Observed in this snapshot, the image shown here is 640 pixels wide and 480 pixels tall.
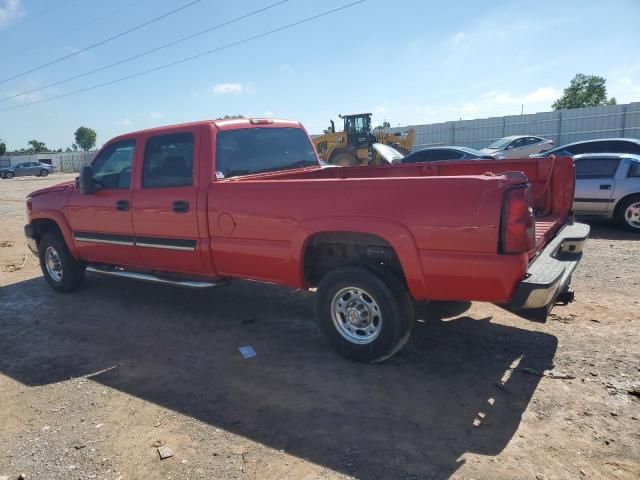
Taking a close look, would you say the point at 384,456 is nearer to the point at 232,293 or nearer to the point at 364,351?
the point at 364,351

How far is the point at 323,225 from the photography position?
149 inches

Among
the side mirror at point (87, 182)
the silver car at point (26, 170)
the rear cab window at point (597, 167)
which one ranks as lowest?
the silver car at point (26, 170)

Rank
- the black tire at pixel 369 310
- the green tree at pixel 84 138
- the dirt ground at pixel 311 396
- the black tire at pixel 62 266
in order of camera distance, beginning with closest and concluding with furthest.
A: the dirt ground at pixel 311 396 → the black tire at pixel 369 310 → the black tire at pixel 62 266 → the green tree at pixel 84 138

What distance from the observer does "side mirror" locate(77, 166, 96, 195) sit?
5.47 meters

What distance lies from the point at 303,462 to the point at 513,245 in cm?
185

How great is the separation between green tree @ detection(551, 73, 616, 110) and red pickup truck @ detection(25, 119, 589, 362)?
61.0 metres

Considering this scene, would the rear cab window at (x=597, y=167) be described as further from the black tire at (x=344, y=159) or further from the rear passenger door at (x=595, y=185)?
the black tire at (x=344, y=159)

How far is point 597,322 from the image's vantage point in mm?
4594

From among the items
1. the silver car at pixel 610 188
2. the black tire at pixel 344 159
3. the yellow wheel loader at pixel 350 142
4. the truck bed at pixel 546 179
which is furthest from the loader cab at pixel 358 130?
the truck bed at pixel 546 179

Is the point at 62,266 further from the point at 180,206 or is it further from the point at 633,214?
the point at 633,214

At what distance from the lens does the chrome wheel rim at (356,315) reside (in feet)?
12.6

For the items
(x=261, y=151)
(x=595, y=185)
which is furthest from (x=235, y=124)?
(x=595, y=185)

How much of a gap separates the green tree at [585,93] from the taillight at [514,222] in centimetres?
6214

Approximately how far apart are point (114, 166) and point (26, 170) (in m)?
50.1
